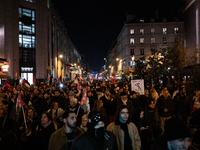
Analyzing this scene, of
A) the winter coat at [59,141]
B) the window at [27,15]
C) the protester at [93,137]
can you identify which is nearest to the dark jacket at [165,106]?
the winter coat at [59,141]

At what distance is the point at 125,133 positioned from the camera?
394 centimetres

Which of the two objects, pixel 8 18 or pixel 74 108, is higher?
pixel 8 18

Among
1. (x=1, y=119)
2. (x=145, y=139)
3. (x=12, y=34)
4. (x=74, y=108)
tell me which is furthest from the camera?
(x=12, y=34)

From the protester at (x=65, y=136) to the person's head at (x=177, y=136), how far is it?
1.87 metres

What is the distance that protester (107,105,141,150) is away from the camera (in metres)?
3.90

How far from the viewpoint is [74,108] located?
21.2ft

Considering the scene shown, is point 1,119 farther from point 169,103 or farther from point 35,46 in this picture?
point 35,46

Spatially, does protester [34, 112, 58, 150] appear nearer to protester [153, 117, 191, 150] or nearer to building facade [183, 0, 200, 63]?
protester [153, 117, 191, 150]

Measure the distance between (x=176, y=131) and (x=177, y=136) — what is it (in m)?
0.06

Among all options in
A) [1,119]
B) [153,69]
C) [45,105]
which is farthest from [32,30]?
[1,119]

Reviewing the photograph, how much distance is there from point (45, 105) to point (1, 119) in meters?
3.56

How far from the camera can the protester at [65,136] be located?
3414 millimetres

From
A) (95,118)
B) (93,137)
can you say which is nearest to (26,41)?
(95,118)

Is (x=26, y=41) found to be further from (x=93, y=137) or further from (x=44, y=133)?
(x=93, y=137)
